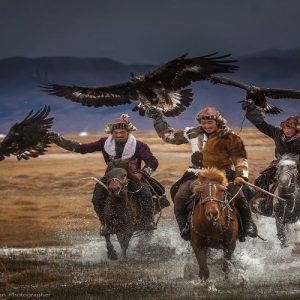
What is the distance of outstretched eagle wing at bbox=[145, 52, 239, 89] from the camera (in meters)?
10.7

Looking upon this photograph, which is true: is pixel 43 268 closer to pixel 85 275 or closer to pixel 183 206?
pixel 85 275

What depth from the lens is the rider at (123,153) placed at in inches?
442

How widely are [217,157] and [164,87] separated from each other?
6.58ft

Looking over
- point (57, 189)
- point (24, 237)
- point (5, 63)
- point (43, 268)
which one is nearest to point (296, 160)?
point (43, 268)

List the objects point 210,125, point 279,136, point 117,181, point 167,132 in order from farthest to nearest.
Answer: point 279,136, point 117,181, point 167,132, point 210,125

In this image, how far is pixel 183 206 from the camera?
946 centimetres

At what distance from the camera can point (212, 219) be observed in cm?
848

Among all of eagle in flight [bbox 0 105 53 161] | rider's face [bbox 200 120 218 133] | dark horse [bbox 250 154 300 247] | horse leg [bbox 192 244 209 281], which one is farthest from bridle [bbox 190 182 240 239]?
eagle in flight [bbox 0 105 53 161]

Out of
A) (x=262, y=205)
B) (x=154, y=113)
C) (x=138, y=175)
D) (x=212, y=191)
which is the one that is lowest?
(x=262, y=205)

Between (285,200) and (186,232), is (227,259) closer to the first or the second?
(186,232)

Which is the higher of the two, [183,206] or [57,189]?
[183,206]

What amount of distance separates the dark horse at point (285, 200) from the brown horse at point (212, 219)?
177cm

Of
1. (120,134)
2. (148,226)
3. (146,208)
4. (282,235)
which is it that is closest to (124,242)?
(148,226)

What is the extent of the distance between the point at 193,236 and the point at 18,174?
22291 mm
